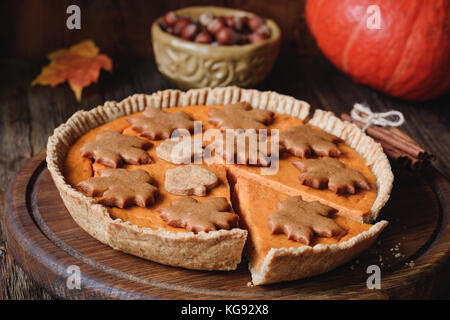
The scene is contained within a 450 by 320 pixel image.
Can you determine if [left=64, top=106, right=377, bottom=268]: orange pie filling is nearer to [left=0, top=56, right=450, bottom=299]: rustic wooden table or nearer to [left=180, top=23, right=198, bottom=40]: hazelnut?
[left=0, top=56, right=450, bottom=299]: rustic wooden table

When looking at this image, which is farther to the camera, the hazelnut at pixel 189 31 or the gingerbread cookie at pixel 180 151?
the hazelnut at pixel 189 31

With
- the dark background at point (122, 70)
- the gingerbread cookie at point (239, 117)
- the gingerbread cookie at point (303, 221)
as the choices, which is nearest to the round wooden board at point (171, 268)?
the gingerbread cookie at point (303, 221)

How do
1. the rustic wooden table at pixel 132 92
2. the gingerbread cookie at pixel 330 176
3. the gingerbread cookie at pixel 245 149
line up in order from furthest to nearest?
the rustic wooden table at pixel 132 92
the gingerbread cookie at pixel 245 149
the gingerbread cookie at pixel 330 176

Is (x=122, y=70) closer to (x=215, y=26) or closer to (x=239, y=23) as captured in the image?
(x=215, y=26)

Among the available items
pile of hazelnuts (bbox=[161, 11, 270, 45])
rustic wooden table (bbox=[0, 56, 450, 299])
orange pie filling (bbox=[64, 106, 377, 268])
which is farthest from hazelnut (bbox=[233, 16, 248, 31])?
orange pie filling (bbox=[64, 106, 377, 268])

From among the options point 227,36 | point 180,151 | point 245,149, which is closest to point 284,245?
point 245,149

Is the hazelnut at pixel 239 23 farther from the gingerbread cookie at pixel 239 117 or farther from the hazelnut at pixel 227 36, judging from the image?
the gingerbread cookie at pixel 239 117

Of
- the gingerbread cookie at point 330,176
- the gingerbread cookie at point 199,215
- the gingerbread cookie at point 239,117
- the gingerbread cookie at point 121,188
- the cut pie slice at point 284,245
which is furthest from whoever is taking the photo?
the gingerbread cookie at point 239,117
